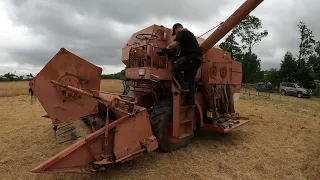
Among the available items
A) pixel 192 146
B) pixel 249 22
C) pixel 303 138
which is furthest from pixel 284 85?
pixel 192 146

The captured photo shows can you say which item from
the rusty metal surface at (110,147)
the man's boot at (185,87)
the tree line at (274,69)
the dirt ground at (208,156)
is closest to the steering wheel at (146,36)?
the man's boot at (185,87)

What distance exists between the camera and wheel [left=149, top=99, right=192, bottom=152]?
16.7 feet

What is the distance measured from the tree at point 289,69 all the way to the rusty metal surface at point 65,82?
36.3 metres

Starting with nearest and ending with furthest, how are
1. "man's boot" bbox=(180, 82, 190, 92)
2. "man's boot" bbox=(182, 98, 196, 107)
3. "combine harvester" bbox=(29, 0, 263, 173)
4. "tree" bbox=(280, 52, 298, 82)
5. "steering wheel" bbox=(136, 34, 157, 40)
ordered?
"combine harvester" bbox=(29, 0, 263, 173), "man's boot" bbox=(180, 82, 190, 92), "man's boot" bbox=(182, 98, 196, 107), "steering wheel" bbox=(136, 34, 157, 40), "tree" bbox=(280, 52, 298, 82)

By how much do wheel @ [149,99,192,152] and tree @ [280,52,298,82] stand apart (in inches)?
1363

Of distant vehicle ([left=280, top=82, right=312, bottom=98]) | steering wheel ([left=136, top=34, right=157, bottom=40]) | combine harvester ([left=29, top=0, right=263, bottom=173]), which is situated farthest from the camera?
distant vehicle ([left=280, top=82, right=312, bottom=98])

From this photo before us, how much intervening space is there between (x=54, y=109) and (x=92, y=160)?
93 centimetres

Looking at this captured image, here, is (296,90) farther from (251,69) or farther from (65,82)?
(65,82)

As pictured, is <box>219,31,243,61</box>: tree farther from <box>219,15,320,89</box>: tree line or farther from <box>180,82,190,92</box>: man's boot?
<box>180,82,190,92</box>: man's boot

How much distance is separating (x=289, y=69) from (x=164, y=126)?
1394 inches

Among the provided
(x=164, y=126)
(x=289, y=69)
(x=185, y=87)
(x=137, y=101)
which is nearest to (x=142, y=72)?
(x=137, y=101)

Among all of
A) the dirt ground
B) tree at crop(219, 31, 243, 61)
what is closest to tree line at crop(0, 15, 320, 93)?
tree at crop(219, 31, 243, 61)

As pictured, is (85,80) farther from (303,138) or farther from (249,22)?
(249,22)

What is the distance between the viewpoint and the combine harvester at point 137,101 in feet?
12.9
